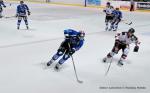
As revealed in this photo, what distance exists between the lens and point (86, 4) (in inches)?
1483

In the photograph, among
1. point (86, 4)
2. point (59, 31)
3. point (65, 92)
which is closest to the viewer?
point (65, 92)

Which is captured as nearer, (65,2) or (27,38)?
(27,38)

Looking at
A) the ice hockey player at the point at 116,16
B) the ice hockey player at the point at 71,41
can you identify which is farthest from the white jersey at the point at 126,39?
the ice hockey player at the point at 116,16

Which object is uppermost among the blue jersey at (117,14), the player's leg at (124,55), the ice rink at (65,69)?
the blue jersey at (117,14)

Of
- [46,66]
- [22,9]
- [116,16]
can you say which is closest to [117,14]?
[116,16]

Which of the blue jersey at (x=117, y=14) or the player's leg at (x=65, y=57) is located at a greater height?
the blue jersey at (x=117, y=14)

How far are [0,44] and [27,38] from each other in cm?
202

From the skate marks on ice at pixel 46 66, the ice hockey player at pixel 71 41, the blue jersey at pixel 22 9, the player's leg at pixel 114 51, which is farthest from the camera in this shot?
the blue jersey at pixel 22 9

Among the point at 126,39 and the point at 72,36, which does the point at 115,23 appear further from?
the point at 72,36

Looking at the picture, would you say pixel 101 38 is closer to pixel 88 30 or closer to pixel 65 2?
pixel 88 30

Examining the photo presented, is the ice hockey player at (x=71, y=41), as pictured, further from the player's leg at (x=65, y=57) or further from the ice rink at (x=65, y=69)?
the ice rink at (x=65, y=69)

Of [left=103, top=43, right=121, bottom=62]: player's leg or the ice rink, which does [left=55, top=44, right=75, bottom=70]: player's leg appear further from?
[left=103, top=43, right=121, bottom=62]: player's leg

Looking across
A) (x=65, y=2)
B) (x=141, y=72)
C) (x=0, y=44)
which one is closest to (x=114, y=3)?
(x=65, y=2)

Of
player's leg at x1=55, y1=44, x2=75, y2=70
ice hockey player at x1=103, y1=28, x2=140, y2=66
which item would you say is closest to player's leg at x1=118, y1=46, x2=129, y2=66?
ice hockey player at x1=103, y1=28, x2=140, y2=66
